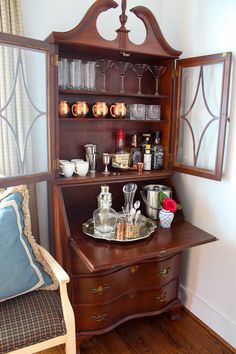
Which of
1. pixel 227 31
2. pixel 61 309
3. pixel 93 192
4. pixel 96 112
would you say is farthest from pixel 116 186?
pixel 227 31

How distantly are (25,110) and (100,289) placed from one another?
102cm

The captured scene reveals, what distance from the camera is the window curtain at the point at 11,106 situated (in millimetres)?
1480

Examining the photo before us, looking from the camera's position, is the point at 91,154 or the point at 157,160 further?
the point at 157,160

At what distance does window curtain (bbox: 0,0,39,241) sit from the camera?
1480mm

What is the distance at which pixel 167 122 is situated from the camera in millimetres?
2014

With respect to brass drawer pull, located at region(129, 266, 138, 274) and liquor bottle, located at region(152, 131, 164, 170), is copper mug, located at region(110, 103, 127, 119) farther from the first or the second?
brass drawer pull, located at region(129, 266, 138, 274)

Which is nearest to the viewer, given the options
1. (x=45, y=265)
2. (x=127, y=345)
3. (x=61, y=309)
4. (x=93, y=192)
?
(x=61, y=309)

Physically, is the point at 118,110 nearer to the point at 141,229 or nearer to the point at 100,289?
the point at 141,229

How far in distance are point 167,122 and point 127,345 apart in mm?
1402

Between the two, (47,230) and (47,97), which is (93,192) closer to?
(47,230)

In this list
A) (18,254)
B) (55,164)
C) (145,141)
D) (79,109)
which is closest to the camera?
(18,254)

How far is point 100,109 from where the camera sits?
182 centimetres

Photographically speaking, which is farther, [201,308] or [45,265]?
[201,308]

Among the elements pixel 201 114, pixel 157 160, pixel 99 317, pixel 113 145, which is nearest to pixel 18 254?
pixel 99 317
